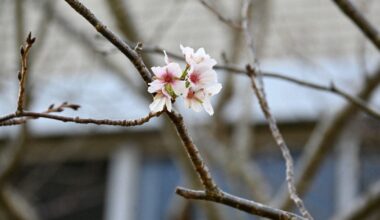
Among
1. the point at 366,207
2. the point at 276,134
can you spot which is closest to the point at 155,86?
the point at 276,134

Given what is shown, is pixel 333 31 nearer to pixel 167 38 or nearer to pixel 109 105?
pixel 167 38

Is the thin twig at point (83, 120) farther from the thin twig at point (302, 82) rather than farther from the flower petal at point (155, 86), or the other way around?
the thin twig at point (302, 82)

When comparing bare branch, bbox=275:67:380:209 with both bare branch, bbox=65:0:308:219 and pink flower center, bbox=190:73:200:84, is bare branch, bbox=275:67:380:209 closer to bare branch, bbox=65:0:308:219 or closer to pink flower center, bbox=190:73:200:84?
bare branch, bbox=65:0:308:219

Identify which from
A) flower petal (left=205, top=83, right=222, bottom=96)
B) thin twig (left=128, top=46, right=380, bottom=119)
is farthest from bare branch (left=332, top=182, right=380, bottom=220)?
flower petal (left=205, top=83, right=222, bottom=96)

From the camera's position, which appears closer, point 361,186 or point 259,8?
point 259,8

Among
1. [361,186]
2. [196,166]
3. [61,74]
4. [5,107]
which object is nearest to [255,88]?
[196,166]

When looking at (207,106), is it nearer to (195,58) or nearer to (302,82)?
(195,58)
